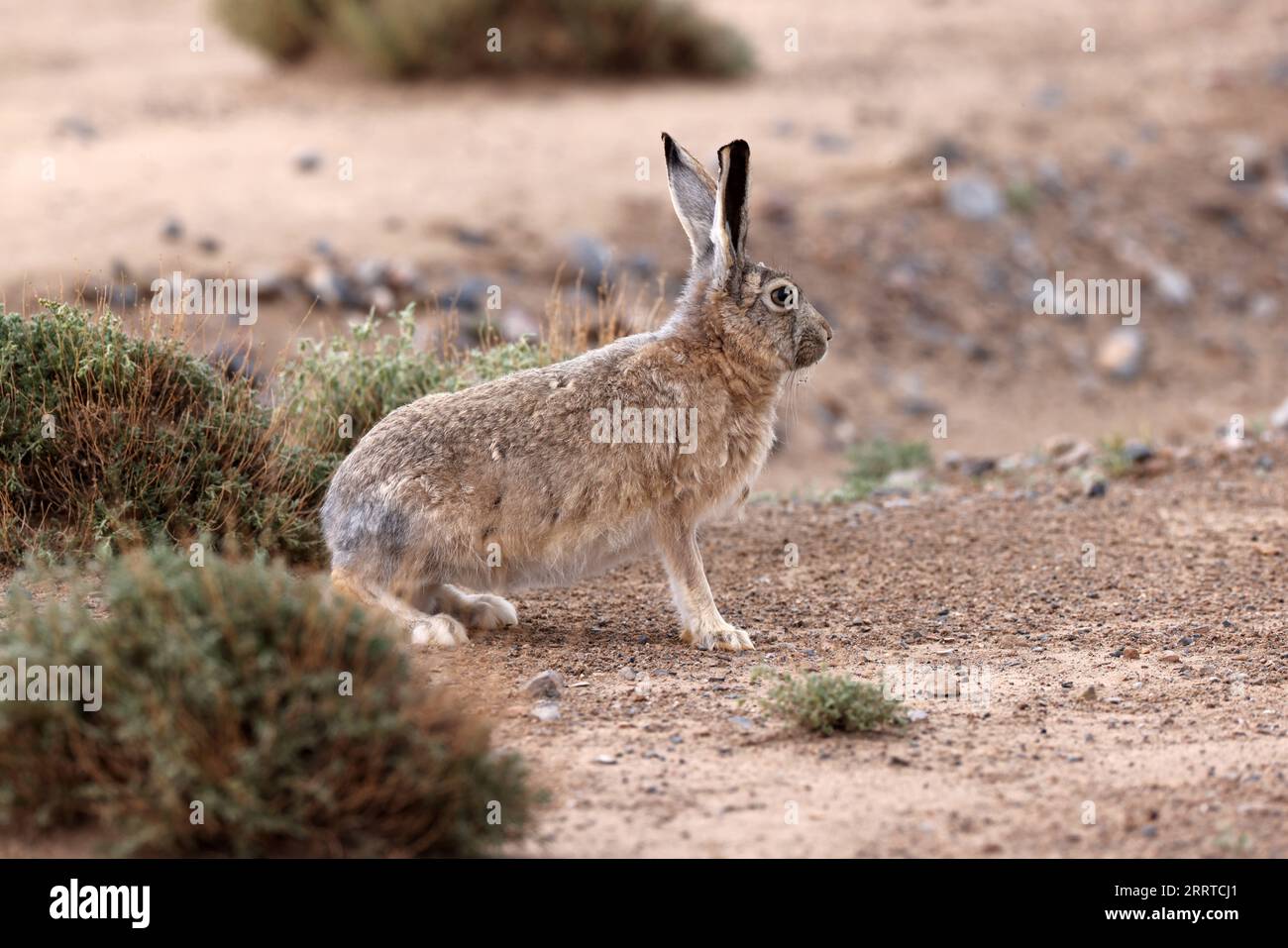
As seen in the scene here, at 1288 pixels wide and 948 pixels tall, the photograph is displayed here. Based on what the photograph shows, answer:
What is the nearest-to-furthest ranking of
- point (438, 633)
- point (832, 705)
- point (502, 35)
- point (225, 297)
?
point (832, 705)
point (438, 633)
point (225, 297)
point (502, 35)

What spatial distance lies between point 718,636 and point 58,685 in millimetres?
3201

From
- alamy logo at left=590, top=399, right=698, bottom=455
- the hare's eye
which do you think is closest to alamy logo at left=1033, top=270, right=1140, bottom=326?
the hare's eye

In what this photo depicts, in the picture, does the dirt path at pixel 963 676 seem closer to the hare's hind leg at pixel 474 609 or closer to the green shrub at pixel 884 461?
the hare's hind leg at pixel 474 609

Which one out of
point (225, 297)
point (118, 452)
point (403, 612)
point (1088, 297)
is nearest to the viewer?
point (403, 612)

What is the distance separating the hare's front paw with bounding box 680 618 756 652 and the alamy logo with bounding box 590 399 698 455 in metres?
0.76

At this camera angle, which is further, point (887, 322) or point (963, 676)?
point (887, 322)

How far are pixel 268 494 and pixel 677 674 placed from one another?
8.32 feet

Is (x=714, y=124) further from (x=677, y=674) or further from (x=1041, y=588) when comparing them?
(x=677, y=674)

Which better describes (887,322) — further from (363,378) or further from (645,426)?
(645,426)

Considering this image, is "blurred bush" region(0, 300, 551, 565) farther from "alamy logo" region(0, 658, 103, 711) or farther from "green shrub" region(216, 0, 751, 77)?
"green shrub" region(216, 0, 751, 77)

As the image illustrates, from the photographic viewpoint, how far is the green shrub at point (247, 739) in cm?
443

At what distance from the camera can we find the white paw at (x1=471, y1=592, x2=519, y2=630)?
7.53m

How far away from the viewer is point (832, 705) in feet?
19.2
